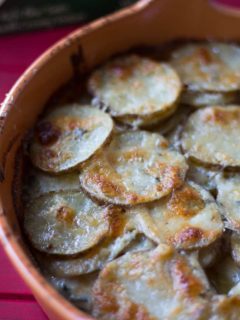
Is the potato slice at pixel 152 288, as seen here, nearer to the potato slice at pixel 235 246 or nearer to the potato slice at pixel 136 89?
the potato slice at pixel 235 246

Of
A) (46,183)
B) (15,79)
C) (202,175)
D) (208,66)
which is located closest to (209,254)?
(202,175)

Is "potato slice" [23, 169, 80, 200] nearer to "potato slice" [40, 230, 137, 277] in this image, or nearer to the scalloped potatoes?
the scalloped potatoes


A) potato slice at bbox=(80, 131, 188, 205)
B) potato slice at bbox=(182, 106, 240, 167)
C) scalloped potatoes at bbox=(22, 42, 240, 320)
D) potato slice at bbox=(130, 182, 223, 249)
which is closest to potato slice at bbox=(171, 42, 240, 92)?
scalloped potatoes at bbox=(22, 42, 240, 320)

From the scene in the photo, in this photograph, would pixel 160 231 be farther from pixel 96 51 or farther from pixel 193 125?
pixel 96 51

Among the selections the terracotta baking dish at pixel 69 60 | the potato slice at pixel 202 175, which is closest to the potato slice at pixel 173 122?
the potato slice at pixel 202 175

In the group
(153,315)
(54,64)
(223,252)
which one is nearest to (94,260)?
(153,315)
